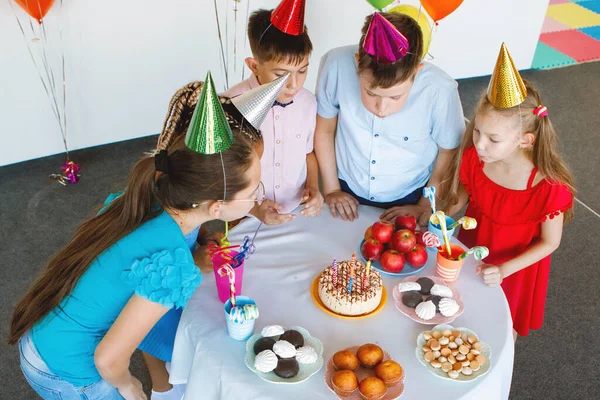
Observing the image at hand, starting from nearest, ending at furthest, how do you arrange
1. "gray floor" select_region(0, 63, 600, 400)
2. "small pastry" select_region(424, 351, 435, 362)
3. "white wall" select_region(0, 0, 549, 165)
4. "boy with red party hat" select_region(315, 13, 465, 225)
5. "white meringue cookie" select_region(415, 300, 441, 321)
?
"small pastry" select_region(424, 351, 435, 362), "white meringue cookie" select_region(415, 300, 441, 321), "boy with red party hat" select_region(315, 13, 465, 225), "gray floor" select_region(0, 63, 600, 400), "white wall" select_region(0, 0, 549, 165)

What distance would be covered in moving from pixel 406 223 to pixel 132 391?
98cm

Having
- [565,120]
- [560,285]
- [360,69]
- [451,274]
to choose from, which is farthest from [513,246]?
[565,120]

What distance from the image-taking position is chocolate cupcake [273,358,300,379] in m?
1.33

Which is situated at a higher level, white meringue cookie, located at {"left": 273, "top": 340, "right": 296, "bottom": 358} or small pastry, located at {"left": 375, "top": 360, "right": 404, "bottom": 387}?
white meringue cookie, located at {"left": 273, "top": 340, "right": 296, "bottom": 358}

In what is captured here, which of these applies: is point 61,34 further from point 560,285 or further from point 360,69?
point 560,285

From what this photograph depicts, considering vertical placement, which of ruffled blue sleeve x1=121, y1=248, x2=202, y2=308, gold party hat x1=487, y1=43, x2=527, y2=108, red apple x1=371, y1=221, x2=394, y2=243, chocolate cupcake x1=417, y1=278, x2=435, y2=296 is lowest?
chocolate cupcake x1=417, y1=278, x2=435, y2=296

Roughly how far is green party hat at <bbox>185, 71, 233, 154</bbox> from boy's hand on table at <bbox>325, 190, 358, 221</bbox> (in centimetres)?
66

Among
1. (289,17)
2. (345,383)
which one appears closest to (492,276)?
(345,383)

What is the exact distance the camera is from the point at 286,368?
52.6 inches

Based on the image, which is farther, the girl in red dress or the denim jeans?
the girl in red dress

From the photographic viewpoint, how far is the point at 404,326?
151 centimetres

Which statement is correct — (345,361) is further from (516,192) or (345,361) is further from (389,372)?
(516,192)

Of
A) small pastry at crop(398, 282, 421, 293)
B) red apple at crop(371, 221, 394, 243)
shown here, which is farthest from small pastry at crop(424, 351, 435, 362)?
red apple at crop(371, 221, 394, 243)

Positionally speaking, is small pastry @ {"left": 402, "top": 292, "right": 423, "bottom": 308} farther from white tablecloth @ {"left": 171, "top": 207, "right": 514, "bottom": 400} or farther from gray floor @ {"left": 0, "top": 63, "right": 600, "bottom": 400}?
gray floor @ {"left": 0, "top": 63, "right": 600, "bottom": 400}
